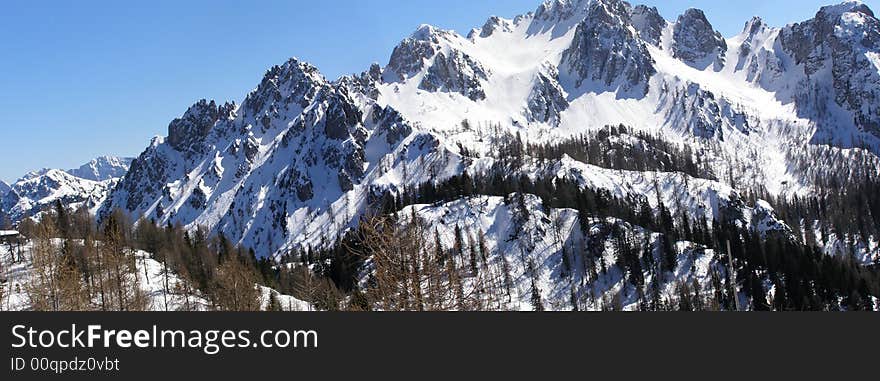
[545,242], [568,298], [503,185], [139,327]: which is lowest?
[139,327]

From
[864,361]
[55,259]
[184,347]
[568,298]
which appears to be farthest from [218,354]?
[568,298]

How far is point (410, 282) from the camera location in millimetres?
26500

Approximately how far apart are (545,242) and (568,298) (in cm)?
2240

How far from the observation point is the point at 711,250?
13788 cm

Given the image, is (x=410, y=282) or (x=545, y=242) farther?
(x=545, y=242)

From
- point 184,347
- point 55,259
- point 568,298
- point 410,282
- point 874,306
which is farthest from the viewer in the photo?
point 568,298

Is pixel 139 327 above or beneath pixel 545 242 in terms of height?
beneath

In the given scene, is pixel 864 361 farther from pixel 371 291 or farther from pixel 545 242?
pixel 545 242

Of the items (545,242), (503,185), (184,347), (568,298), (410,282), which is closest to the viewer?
(184,347)

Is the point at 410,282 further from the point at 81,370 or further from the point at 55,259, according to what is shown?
the point at 55,259

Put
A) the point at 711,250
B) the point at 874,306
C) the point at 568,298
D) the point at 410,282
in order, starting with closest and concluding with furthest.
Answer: the point at 410,282 < the point at 874,306 < the point at 568,298 < the point at 711,250

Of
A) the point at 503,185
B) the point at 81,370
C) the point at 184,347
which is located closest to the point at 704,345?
the point at 184,347

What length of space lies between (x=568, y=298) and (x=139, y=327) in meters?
117

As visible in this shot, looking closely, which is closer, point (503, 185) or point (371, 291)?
point (371, 291)
